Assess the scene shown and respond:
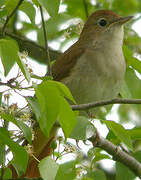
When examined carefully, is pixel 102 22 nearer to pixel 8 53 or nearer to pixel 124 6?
pixel 124 6

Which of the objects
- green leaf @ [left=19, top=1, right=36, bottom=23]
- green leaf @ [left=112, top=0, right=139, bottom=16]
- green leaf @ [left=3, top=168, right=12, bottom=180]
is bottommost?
green leaf @ [left=3, top=168, right=12, bottom=180]

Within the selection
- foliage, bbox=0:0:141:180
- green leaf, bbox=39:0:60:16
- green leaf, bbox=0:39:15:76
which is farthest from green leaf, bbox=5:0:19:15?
green leaf, bbox=0:39:15:76

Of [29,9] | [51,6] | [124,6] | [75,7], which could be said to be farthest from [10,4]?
[124,6]

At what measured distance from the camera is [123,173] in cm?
338

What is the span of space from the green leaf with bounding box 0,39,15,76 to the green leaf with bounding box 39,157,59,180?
543 mm

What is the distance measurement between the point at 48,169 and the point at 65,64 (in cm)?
234

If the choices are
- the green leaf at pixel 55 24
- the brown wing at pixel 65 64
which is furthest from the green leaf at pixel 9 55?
the brown wing at pixel 65 64

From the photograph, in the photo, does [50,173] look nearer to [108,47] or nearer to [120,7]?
[108,47]

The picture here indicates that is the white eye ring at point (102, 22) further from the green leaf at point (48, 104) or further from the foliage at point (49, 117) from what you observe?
the green leaf at point (48, 104)

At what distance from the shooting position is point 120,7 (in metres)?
6.45

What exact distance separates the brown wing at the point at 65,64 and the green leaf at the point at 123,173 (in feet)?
4.56

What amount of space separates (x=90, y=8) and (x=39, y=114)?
396 centimetres

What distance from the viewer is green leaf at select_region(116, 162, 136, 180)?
3334 millimetres

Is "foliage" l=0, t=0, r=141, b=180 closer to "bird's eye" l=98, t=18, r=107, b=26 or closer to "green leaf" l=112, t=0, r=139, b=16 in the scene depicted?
"bird's eye" l=98, t=18, r=107, b=26
